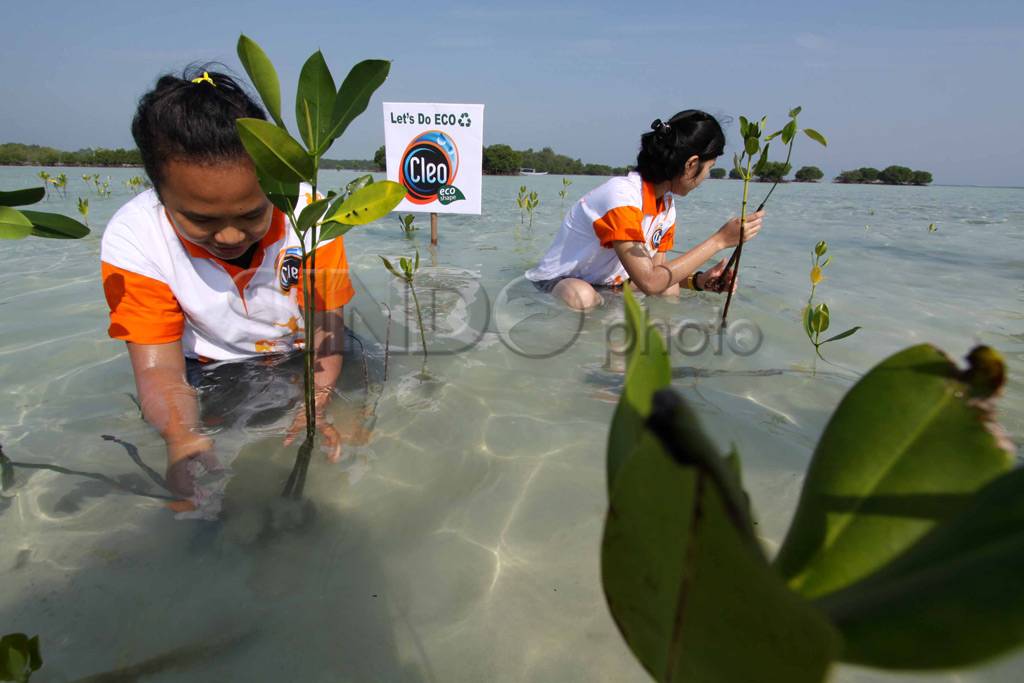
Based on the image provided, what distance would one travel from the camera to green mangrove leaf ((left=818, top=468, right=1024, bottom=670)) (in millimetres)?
266

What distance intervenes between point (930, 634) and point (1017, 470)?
125mm

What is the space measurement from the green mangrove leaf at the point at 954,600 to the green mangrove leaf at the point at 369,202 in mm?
1322

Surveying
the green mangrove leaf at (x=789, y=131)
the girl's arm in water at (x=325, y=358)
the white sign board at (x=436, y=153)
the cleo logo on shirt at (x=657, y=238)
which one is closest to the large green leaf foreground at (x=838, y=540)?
the girl's arm in water at (x=325, y=358)

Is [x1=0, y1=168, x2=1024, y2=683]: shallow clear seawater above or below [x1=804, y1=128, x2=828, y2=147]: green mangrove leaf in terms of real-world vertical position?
below

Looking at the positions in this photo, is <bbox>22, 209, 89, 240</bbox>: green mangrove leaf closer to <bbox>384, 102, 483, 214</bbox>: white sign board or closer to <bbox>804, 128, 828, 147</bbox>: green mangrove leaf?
<bbox>804, 128, 828, 147</bbox>: green mangrove leaf

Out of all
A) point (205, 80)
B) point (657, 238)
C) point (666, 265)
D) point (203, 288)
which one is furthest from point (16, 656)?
point (657, 238)

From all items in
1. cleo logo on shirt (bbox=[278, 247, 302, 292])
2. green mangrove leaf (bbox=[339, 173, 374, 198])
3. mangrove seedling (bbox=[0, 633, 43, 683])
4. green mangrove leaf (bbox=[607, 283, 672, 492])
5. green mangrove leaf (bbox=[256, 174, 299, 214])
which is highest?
green mangrove leaf (bbox=[339, 173, 374, 198])

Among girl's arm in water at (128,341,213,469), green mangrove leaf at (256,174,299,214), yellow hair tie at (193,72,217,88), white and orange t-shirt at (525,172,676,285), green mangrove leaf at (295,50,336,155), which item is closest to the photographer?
green mangrove leaf at (295,50,336,155)

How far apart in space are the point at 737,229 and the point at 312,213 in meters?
2.90

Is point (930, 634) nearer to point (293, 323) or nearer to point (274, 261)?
point (274, 261)

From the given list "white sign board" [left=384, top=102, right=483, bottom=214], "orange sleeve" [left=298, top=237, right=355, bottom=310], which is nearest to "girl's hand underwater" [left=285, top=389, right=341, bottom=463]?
"orange sleeve" [left=298, top=237, right=355, bottom=310]

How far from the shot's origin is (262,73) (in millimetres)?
1234

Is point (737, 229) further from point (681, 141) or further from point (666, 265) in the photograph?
point (681, 141)

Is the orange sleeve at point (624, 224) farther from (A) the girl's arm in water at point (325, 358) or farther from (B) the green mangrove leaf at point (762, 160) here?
(A) the girl's arm in water at point (325, 358)
